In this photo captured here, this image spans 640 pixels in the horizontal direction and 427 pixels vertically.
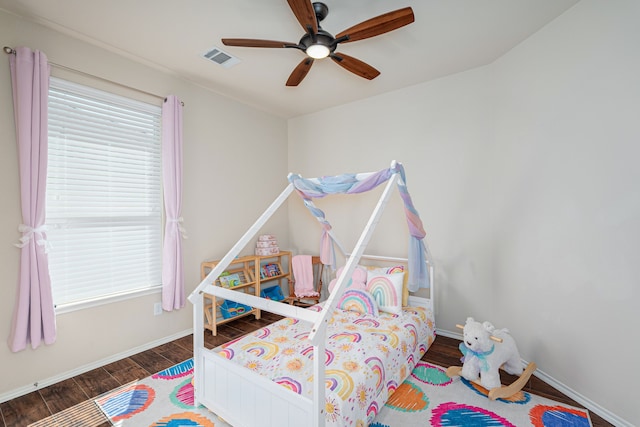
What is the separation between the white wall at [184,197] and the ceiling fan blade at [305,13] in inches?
77.2

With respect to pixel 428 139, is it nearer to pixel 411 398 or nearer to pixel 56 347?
pixel 411 398

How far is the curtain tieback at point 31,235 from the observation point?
7.01ft

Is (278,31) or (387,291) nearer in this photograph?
(278,31)

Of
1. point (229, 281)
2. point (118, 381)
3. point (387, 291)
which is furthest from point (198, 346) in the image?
point (387, 291)

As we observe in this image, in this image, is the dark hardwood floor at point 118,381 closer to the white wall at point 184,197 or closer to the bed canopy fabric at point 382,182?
the white wall at point 184,197

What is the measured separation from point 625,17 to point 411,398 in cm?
288

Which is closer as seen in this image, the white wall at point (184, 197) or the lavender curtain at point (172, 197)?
the white wall at point (184, 197)

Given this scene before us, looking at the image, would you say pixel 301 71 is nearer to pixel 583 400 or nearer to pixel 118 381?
pixel 118 381

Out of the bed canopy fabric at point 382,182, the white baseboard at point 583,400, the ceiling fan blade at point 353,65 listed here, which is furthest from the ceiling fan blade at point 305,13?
the white baseboard at point 583,400

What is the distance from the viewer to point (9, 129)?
83.7 inches

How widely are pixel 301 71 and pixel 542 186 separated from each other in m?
2.20

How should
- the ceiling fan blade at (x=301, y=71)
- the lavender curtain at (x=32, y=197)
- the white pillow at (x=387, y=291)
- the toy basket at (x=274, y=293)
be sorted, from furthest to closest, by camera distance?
1. the toy basket at (x=274, y=293)
2. the white pillow at (x=387, y=291)
3. the ceiling fan blade at (x=301, y=71)
4. the lavender curtain at (x=32, y=197)

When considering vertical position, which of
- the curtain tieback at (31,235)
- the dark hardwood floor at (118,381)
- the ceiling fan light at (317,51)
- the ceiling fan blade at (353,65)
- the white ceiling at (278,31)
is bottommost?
the dark hardwood floor at (118,381)

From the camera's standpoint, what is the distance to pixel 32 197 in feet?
7.10
